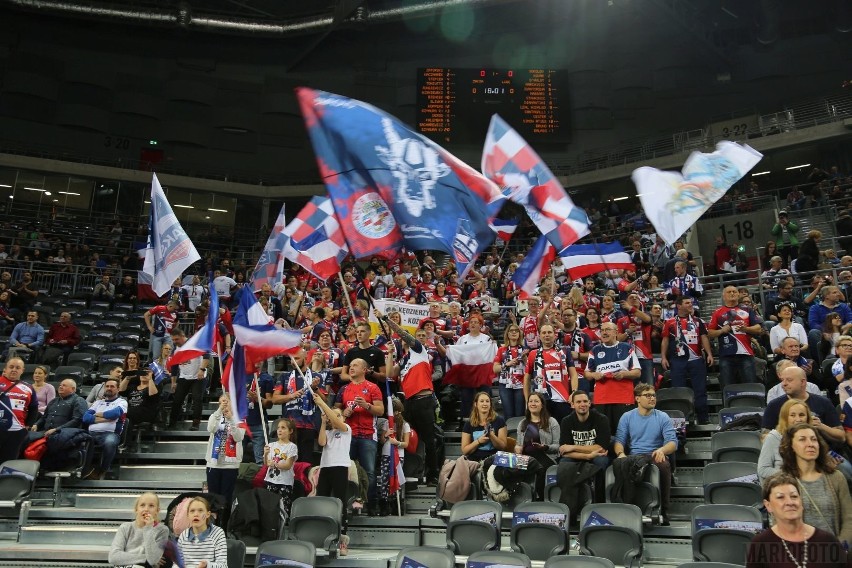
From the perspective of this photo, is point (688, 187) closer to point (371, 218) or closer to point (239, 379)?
point (371, 218)

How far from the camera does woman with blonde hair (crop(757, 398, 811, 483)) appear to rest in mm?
5332

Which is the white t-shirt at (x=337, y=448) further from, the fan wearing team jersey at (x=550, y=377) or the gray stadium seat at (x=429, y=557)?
the fan wearing team jersey at (x=550, y=377)

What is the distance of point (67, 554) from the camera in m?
7.63

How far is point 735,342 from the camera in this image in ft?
32.1

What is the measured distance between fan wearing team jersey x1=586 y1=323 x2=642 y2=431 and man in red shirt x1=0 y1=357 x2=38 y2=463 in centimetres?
675

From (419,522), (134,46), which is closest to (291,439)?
(419,522)

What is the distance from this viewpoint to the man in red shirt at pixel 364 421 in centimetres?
842

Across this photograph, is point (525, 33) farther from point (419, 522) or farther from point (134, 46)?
point (419, 522)

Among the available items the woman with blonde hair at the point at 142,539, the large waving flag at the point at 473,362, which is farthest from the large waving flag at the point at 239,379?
the large waving flag at the point at 473,362

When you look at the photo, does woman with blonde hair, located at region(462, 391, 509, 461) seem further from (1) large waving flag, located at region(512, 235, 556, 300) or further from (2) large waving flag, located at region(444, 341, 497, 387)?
(1) large waving flag, located at region(512, 235, 556, 300)

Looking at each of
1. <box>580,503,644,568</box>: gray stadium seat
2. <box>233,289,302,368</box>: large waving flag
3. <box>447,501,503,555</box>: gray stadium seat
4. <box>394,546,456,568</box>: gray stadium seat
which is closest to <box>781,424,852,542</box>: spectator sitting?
<box>580,503,644,568</box>: gray stadium seat

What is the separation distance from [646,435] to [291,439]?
12.1 ft

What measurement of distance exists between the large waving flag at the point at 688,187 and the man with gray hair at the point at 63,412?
24.0 ft

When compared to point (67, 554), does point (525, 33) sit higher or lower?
higher
